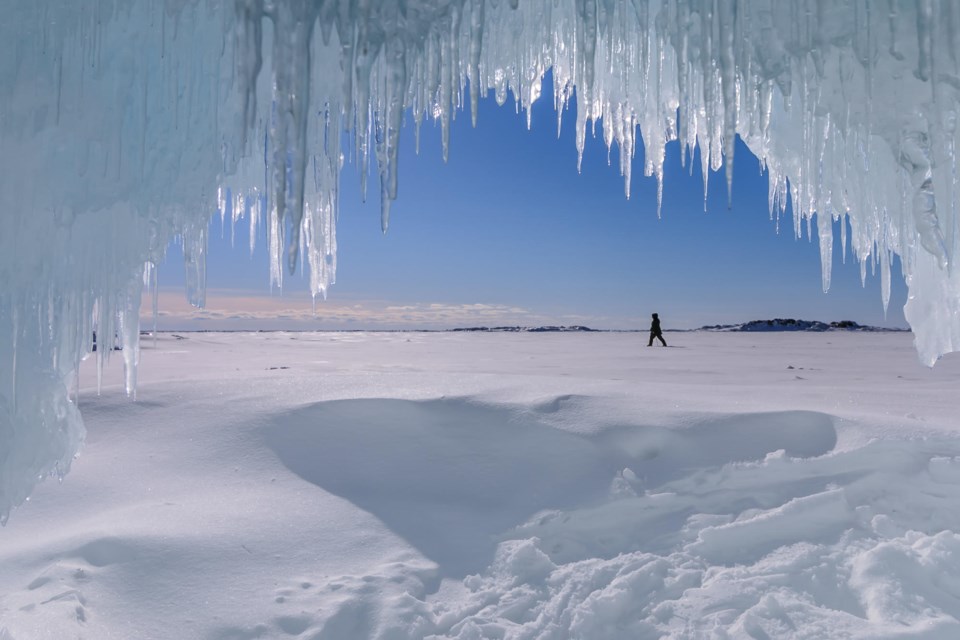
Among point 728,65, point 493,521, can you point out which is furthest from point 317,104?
point 493,521

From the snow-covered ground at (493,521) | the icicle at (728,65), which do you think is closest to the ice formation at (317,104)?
the icicle at (728,65)

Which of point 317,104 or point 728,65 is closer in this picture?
point 728,65

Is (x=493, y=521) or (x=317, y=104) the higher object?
(x=317, y=104)

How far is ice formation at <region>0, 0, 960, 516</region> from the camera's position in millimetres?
2771

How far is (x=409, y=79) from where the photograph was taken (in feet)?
10.1

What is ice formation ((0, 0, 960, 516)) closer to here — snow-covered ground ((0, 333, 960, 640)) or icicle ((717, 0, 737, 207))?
icicle ((717, 0, 737, 207))

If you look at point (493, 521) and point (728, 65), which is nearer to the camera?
point (728, 65)

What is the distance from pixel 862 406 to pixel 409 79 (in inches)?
214

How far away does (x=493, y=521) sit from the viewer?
12.3ft

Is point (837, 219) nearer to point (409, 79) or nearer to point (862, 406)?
point (862, 406)

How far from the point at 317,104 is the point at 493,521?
289cm

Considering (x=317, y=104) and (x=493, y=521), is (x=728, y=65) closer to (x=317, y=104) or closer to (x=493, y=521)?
(x=317, y=104)

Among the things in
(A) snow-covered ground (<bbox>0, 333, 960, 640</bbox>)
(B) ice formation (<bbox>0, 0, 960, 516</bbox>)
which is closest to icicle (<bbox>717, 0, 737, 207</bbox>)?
(B) ice formation (<bbox>0, 0, 960, 516</bbox>)

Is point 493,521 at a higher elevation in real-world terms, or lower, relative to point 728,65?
lower
